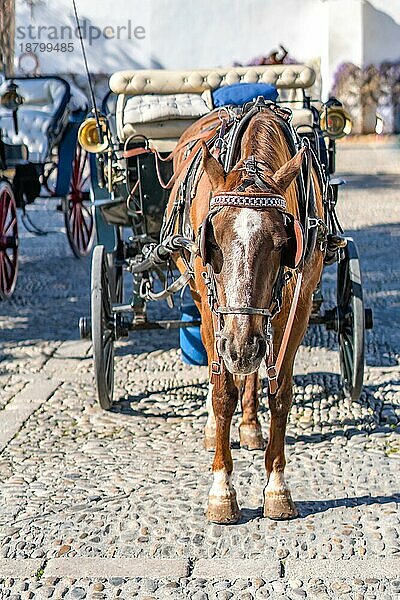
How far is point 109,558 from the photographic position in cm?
391

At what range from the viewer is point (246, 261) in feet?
11.4

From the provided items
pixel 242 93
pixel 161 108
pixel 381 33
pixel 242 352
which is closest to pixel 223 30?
pixel 381 33

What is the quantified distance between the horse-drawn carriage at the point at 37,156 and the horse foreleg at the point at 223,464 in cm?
499

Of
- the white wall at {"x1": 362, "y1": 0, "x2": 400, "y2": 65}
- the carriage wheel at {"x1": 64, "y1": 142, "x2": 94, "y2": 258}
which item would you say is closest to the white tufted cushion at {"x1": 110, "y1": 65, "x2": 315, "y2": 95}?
the carriage wheel at {"x1": 64, "y1": 142, "x2": 94, "y2": 258}

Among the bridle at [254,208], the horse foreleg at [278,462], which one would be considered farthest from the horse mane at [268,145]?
the horse foreleg at [278,462]

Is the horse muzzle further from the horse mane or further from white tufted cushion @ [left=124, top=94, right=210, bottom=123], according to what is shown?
white tufted cushion @ [left=124, top=94, right=210, bottom=123]

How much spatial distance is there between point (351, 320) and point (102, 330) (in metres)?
1.39

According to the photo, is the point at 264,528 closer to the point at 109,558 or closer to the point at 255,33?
the point at 109,558

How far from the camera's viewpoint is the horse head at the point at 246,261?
3.48 meters

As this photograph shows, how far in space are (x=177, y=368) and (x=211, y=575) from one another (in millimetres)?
3011

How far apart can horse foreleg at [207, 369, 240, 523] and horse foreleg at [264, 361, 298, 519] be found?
152 mm

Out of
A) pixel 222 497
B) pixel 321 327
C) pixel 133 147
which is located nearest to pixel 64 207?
pixel 321 327

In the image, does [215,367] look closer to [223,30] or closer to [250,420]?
[250,420]

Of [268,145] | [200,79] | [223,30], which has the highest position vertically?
[223,30]
